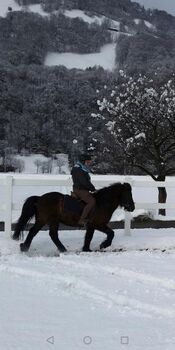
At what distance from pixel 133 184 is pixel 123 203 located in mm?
1668

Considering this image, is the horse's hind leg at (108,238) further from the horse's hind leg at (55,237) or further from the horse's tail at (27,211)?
→ the horse's tail at (27,211)

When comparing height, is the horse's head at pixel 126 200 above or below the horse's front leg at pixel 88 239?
above

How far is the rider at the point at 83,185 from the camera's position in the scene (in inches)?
379

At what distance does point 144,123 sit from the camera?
22.0 meters

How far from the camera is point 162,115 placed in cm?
2209

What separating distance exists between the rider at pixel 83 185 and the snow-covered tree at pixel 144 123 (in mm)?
10716

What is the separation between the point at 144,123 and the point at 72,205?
1307 cm

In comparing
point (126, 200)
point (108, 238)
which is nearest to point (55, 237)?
point (108, 238)

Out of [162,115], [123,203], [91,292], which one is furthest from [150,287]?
[162,115]

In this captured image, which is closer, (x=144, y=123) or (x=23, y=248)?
(x=23, y=248)

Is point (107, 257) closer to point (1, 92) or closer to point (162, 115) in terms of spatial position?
point (162, 115)

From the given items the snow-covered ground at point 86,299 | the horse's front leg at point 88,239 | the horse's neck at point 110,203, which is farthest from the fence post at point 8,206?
the horse's neck at point 110,203

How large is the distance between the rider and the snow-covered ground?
2.81ft

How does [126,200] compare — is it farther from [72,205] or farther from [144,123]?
[144,123]
